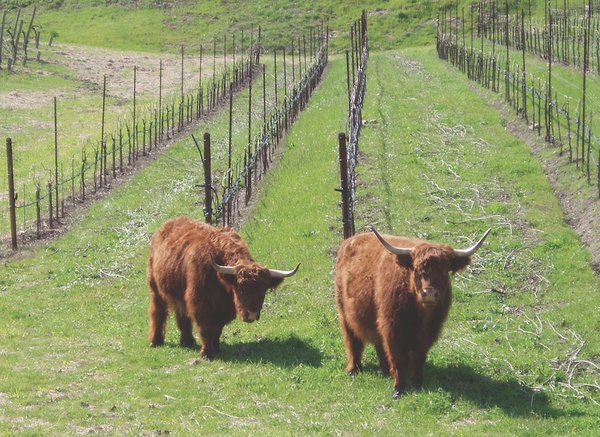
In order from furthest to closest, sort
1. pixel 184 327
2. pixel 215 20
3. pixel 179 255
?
pixel 215 20
pixel 184 327
pixel 179 255

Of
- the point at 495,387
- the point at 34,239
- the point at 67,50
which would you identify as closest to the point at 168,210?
the point at 34,239

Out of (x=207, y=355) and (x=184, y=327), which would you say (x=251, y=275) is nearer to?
(x=207, y=355)

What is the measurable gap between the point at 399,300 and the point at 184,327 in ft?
14.7

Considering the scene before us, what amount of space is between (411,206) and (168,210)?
684cm

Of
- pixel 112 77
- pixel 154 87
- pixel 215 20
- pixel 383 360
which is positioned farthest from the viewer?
pixel 215 20

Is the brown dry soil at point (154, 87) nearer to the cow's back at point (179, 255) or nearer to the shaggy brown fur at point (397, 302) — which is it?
the shaggy brown fur at point (397, 302)

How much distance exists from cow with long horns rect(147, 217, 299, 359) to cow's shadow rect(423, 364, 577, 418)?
2670mm


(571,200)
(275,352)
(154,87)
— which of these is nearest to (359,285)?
(275,352)

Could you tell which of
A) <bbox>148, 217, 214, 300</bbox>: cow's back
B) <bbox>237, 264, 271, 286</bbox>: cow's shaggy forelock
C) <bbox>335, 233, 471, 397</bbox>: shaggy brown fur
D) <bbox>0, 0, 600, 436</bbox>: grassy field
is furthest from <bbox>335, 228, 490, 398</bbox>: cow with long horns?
<bbox>148, 217, 214, 300</bbox>: cow's back

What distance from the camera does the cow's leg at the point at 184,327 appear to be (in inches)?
586

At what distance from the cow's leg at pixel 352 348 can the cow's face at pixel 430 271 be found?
5.58 feet

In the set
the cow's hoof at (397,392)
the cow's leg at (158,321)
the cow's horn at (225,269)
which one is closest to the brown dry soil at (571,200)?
the cow's hoof at (397,392)

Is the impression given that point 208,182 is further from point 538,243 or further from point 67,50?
point 67,50

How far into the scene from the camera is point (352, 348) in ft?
42.7
